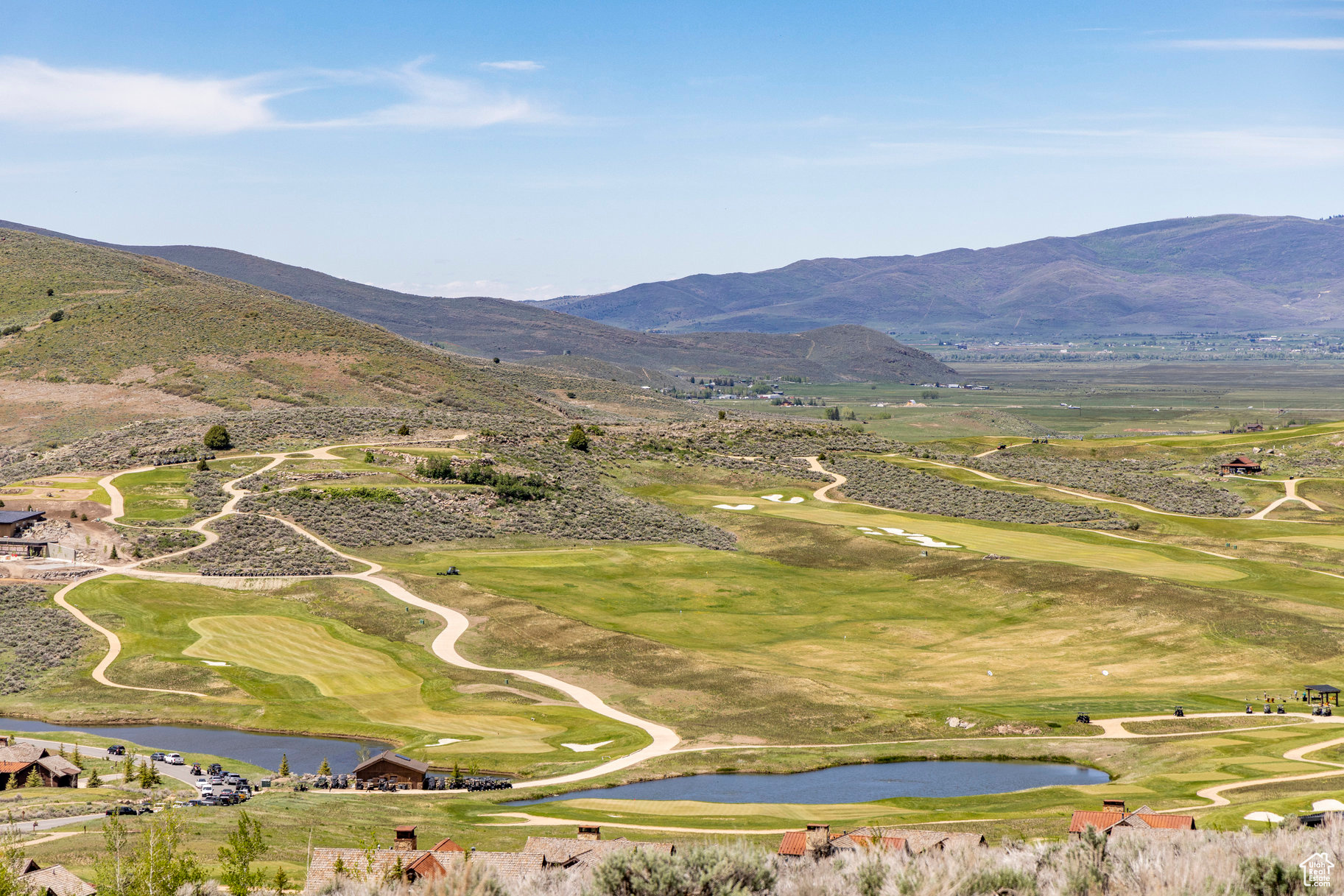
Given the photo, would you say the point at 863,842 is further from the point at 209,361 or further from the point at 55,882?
the point at 209,361

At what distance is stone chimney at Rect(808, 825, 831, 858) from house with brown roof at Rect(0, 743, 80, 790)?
31.1 metres

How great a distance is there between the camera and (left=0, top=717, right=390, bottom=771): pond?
5809 centimetres

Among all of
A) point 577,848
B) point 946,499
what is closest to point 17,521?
point 577,848

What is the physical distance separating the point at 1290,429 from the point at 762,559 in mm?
112280

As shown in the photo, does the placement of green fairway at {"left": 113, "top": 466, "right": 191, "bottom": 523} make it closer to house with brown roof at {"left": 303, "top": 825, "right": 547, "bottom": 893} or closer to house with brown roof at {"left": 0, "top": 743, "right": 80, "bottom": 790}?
house with brown roof at {"left": 0, "top": 743, "right": 80, "bottom": 790}

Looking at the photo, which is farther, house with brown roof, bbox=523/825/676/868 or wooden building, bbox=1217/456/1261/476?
wooden building, bbox=1217/456/1261/476

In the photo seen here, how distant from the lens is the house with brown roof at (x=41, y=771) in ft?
160

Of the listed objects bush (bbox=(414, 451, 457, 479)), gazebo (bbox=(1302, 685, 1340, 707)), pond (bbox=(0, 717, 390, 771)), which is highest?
bush (bbox=(414, 451, 457, 479))

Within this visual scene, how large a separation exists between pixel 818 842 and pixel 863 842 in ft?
5.10

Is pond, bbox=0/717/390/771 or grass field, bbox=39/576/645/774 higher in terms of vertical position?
grass field, bbox=39/576/645/774

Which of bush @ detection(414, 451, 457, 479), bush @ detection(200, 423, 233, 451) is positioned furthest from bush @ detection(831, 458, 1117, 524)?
bush @ detection(200, 423, 233, 451)

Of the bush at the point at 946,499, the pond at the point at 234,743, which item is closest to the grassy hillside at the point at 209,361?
the bush at the point at 946,499

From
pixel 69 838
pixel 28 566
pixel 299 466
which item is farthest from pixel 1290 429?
pixel 69 838

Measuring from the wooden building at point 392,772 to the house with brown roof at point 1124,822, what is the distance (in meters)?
26.8
